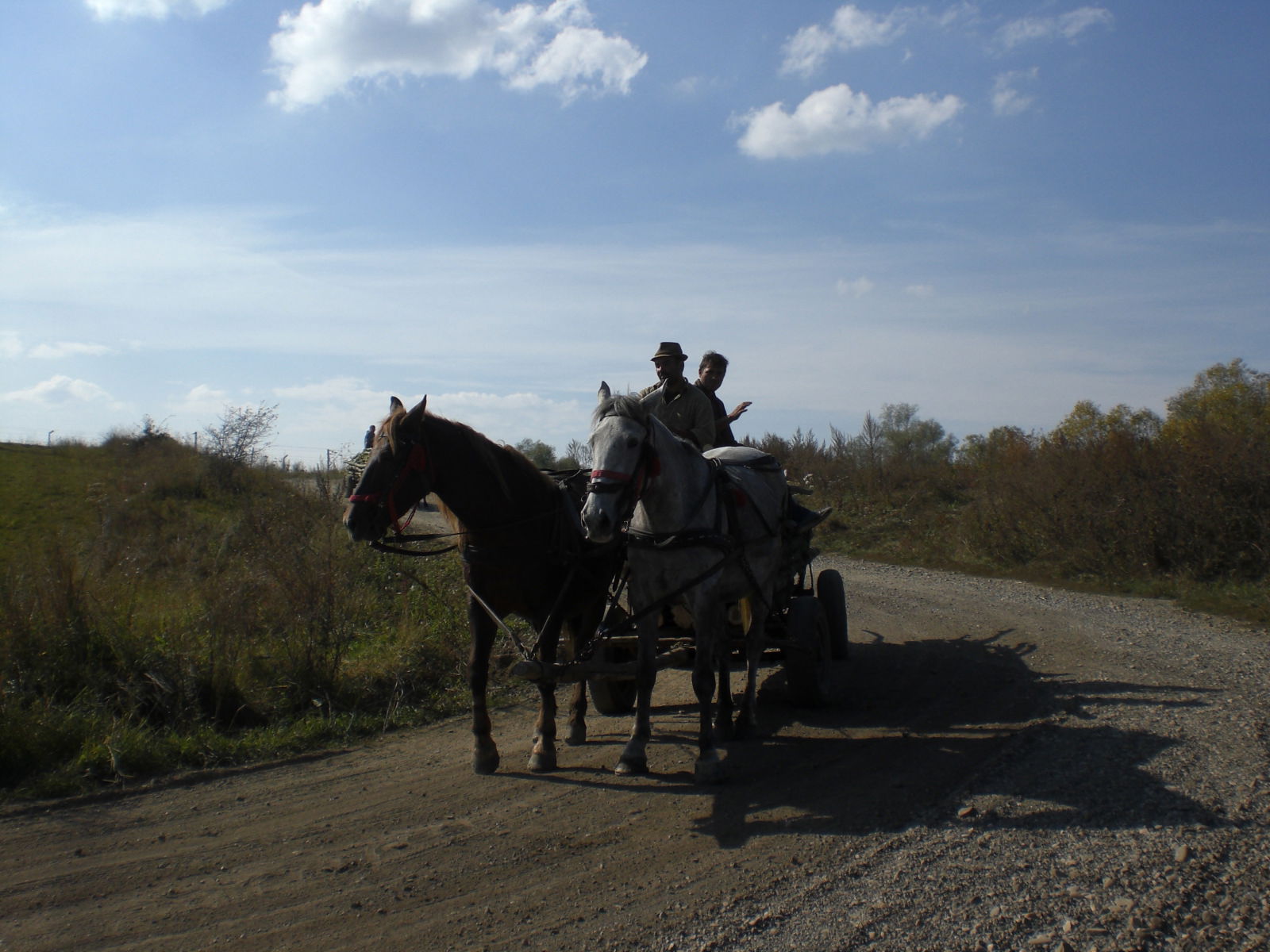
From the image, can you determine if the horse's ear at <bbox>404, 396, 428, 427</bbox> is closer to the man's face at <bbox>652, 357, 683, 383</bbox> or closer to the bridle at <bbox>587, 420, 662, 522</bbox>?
the bridle at <bbox>587, 420, 662, 522</bbox>

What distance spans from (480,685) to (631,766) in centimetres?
110

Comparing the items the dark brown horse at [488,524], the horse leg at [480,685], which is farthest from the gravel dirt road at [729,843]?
the dark brown horse at [488,524]

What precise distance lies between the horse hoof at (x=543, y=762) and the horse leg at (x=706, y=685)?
0.91 metres

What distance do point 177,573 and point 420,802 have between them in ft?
21.7

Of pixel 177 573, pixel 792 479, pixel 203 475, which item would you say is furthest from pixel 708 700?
pixel 792 479

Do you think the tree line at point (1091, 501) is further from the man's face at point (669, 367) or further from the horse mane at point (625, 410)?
the horse mane at point (625, 410)

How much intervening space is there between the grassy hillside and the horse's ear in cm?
287

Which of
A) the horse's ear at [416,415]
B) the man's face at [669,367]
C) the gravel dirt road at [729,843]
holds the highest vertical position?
the man's face at [669,367]

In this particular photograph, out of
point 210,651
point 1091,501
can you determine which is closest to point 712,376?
point 210,651

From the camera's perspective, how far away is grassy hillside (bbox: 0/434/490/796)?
5.68 m

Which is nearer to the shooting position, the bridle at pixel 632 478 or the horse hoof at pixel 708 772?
the bridle at pixel 632 478

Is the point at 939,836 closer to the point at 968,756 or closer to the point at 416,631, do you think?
the point at 968,756

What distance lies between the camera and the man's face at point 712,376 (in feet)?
25.3

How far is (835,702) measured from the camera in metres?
7.01
